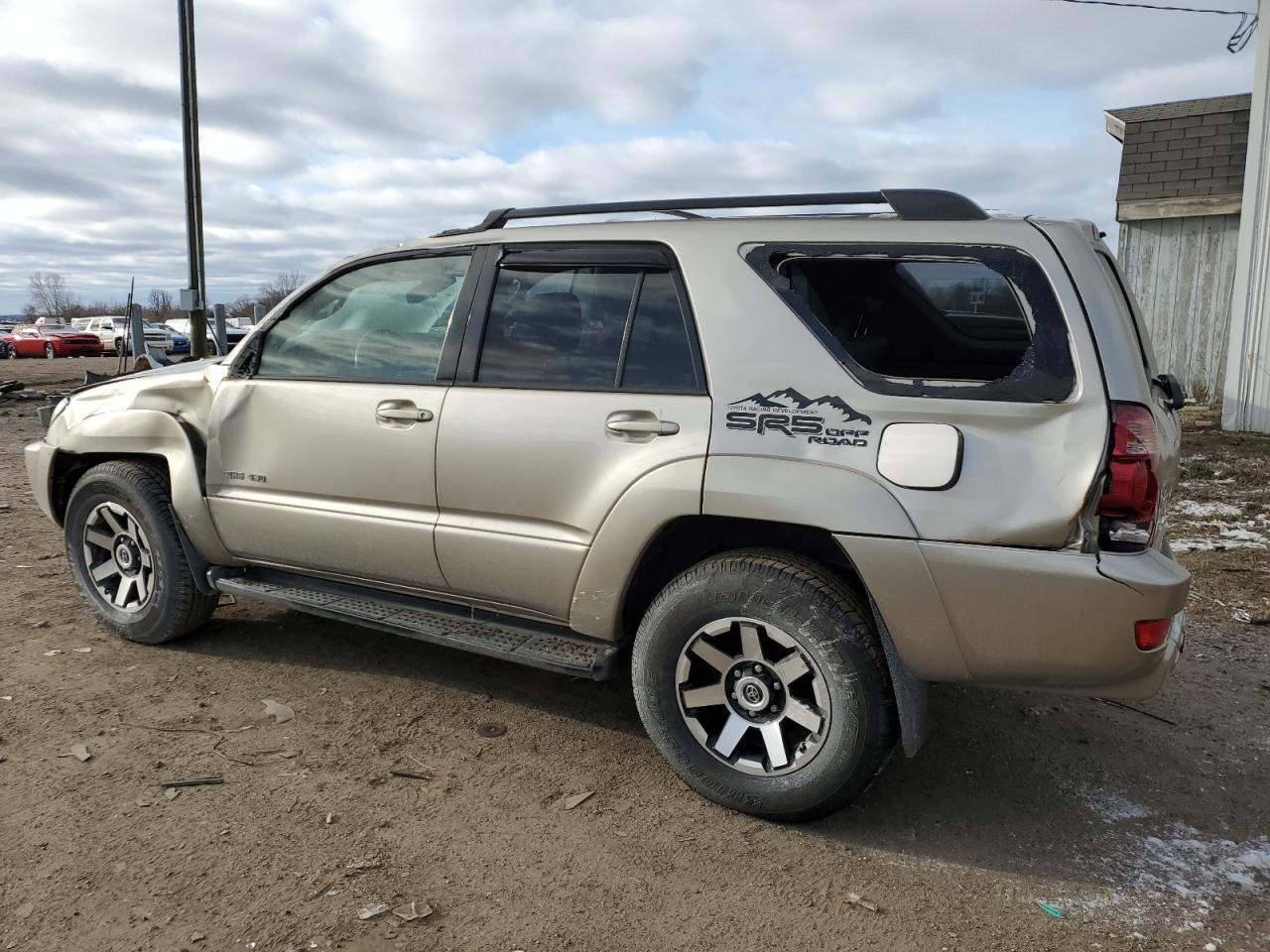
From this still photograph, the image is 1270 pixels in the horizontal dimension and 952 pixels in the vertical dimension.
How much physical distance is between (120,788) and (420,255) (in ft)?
7.11

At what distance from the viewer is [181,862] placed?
2.80 metres

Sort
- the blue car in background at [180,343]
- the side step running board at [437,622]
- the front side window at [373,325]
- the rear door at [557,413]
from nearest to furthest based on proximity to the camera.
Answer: the rear door at [557,413] → the side step running board at [437,622] → the front side window at [373,325] → the blue car in background at [180,343]

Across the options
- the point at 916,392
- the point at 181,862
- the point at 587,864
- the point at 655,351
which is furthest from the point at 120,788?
the point at 916,392

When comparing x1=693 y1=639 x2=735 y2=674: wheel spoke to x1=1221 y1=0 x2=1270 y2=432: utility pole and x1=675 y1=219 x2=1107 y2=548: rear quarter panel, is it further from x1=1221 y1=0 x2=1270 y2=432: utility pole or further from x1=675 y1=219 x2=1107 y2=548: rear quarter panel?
x1=1221 y1=0 x2=1270 y2=432: utility pole

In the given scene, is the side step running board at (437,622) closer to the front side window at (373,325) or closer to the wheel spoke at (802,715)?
the wheel spoke at (802,715)

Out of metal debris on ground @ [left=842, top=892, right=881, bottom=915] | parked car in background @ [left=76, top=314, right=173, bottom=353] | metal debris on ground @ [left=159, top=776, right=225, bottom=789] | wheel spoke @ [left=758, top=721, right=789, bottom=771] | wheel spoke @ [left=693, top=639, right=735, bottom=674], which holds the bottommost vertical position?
metal debris on ground @ [left=842, top=892, right=881, bottom=915]

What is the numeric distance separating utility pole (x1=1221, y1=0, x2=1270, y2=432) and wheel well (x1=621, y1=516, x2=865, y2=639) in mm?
9721

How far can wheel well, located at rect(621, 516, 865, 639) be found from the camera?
3.04 meters

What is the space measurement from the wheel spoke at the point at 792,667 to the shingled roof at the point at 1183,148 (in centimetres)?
1203

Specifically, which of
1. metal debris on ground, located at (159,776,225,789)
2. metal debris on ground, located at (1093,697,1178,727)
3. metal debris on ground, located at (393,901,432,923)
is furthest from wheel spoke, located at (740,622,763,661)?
metal debris on ground, located at (159,776,225,789)

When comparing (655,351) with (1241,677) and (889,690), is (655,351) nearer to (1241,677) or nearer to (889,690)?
(889,690)

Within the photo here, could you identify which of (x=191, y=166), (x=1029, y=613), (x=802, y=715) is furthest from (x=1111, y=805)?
(x=191, y=166)

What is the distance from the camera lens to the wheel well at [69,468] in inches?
173

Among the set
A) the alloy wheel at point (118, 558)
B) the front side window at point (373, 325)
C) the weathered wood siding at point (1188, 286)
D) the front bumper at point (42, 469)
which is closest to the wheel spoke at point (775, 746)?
the front side window at point (373, 325)
